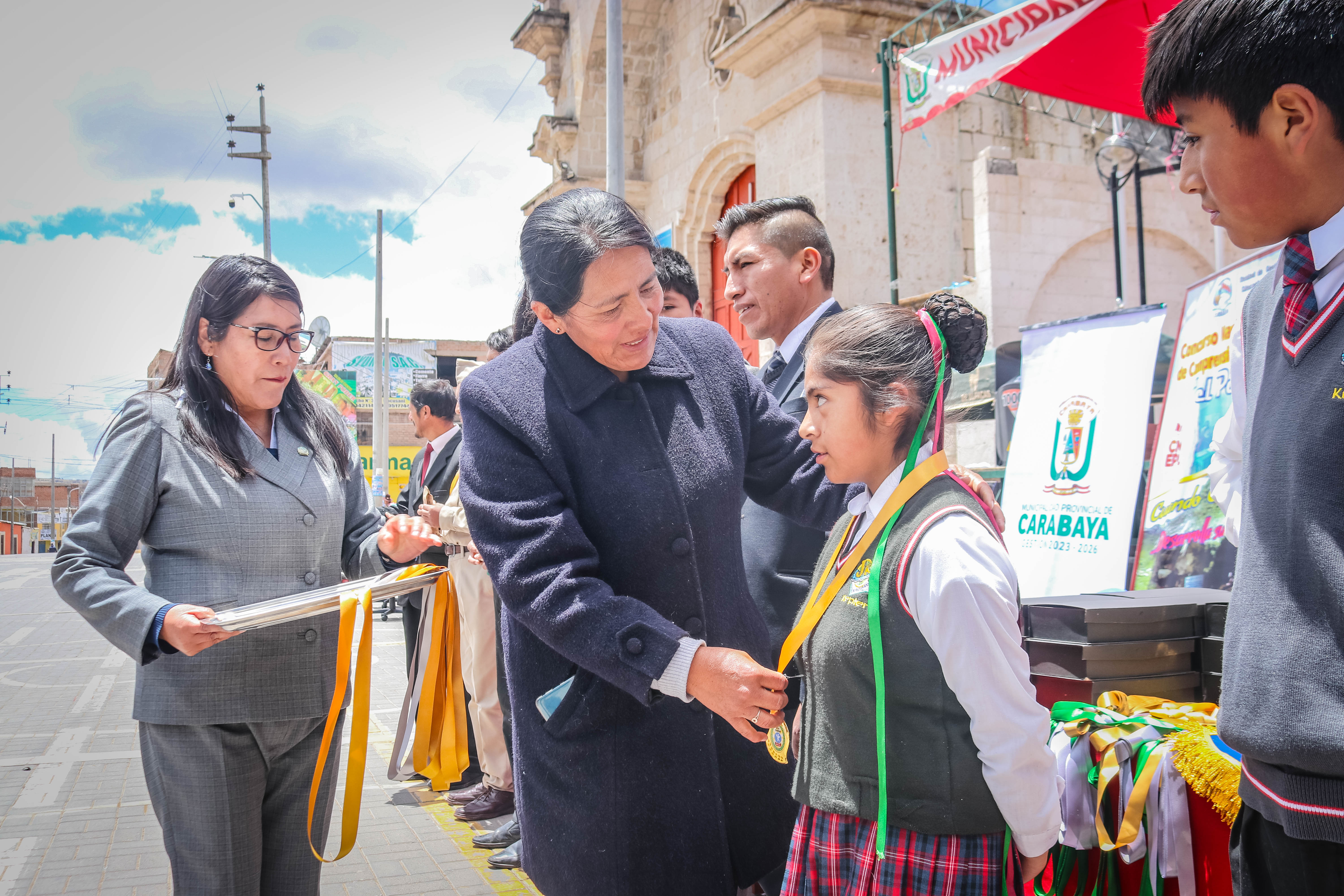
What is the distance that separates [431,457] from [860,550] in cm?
497

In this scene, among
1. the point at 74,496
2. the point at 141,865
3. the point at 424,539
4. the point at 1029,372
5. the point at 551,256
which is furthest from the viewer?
the point at 74,496

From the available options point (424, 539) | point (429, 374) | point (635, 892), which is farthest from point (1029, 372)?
point (429, 374)

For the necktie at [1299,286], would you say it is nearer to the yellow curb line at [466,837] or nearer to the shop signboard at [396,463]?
the yellow curb line at [466,837]

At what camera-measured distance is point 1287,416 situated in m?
1.49

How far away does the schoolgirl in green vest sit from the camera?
5.68ft

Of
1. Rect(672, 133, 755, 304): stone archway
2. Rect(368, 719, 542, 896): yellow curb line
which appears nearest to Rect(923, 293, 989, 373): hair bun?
Rect(368, 719, 542, 896): yellow curb line

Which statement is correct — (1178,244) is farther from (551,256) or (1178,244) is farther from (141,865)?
(141,865)

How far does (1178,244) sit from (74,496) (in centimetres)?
9560

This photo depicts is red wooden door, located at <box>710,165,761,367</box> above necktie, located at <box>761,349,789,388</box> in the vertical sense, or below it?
above

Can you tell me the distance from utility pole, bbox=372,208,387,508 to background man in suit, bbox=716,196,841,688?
67.8ft

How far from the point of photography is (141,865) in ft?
14.5

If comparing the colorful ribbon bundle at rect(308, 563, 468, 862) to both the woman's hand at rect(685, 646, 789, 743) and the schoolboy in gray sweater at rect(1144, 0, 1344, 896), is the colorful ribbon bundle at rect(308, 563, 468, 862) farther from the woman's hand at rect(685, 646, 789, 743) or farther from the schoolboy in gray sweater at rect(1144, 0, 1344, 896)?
the schoolboy in gray sweater at rect(1144, 0, 1344, 896)

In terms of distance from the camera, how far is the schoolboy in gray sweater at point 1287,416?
4.64 ft

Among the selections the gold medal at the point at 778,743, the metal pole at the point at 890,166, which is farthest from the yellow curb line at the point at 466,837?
the metal pole at the point at 890,166
